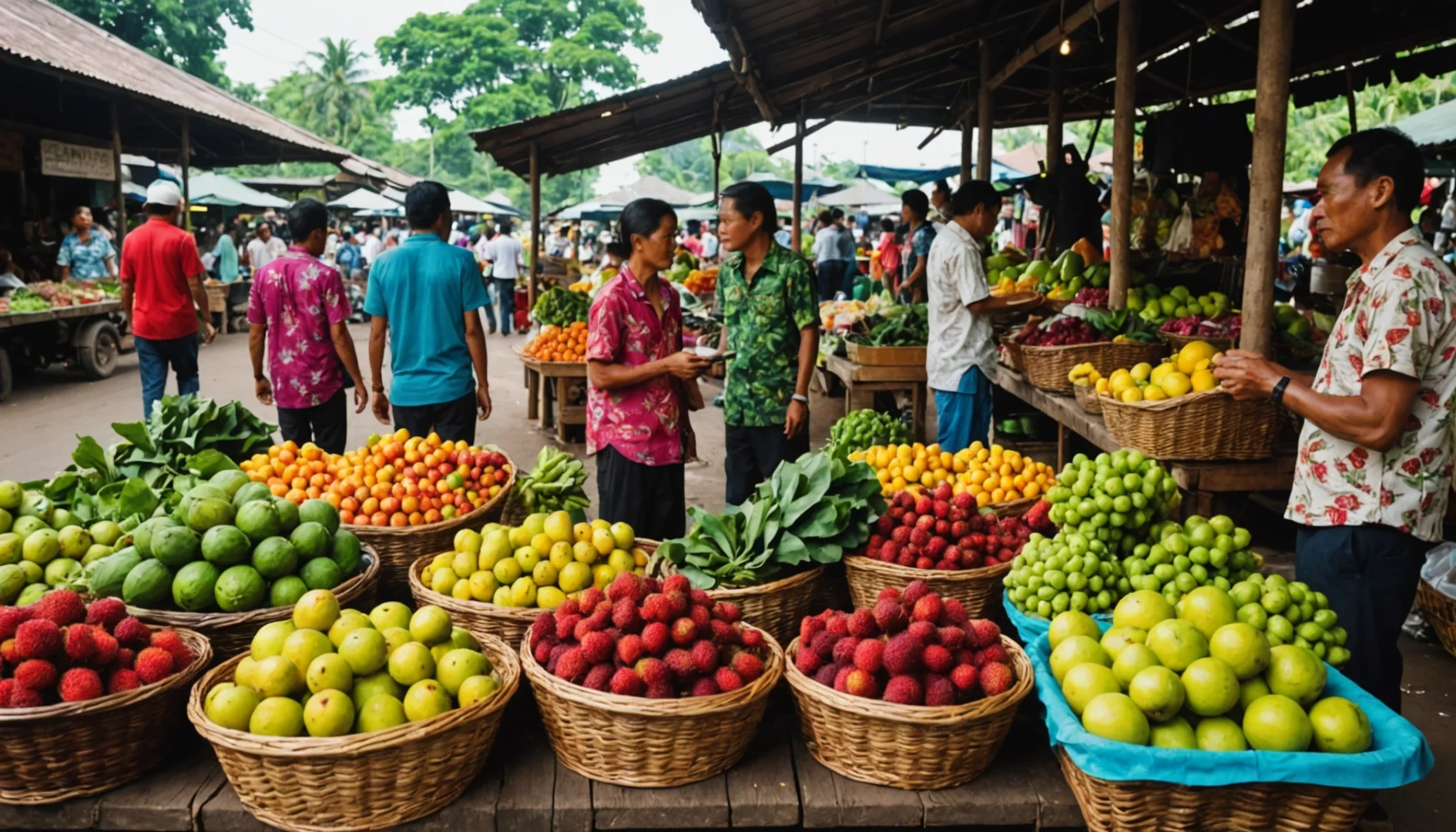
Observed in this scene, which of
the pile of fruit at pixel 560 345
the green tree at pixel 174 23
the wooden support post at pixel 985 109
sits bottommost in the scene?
the pile of fruit at pixel 560 345

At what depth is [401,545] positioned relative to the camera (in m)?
3.68

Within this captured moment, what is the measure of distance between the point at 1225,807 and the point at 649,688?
4.00 ft

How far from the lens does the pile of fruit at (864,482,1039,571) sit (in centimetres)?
321

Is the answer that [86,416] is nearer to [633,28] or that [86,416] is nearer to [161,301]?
[161,301]

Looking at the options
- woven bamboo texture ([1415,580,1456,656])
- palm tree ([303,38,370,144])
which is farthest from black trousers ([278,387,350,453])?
palm tree ([303,38,370,144])

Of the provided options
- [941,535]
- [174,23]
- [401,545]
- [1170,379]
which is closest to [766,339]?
[941,535]

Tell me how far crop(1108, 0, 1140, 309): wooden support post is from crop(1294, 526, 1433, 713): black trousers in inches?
141

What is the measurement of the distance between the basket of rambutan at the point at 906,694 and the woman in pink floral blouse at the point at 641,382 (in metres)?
1.55

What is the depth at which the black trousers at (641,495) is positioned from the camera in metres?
3.99

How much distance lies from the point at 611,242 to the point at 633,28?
142 feet

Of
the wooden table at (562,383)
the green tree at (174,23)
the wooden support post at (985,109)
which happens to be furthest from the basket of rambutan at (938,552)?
the green tree at (174,23)

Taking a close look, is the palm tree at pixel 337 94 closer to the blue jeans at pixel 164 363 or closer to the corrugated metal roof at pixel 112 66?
the corrugated metal roof at pixel 112 66

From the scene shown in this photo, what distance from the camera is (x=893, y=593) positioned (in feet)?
8.61

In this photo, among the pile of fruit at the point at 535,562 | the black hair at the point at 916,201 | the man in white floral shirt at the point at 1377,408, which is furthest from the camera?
the black hair at the point at 916,201
